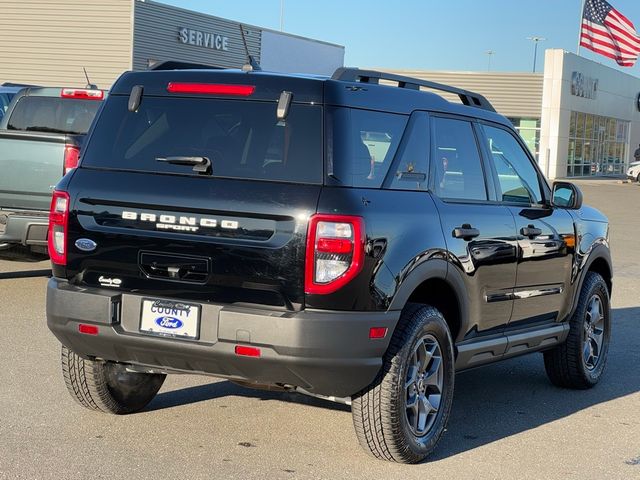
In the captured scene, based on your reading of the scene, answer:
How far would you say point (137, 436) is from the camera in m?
5.49

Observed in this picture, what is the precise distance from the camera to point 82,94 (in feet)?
34.8

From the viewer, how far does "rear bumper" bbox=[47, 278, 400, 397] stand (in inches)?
185

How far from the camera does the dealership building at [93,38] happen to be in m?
40.0

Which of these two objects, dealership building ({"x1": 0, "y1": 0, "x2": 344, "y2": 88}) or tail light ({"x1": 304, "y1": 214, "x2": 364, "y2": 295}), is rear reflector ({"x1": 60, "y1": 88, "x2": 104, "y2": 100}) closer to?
tail light ({"x1": 304, "y1": 214, "x2": 364, "y2": 295})

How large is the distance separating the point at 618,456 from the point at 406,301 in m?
1.55

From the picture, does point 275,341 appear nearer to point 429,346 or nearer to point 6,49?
point 429,346

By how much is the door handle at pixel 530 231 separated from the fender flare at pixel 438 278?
86 cm

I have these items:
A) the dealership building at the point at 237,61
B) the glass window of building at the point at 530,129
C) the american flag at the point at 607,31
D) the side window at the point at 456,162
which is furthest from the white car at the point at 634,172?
the side window at the point at 456,162

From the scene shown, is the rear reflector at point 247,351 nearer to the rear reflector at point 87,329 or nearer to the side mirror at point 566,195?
the rear reflector at point 87,329

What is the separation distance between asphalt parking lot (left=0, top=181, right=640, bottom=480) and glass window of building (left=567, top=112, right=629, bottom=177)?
47532 millimetres

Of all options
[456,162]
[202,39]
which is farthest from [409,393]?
[202,39]

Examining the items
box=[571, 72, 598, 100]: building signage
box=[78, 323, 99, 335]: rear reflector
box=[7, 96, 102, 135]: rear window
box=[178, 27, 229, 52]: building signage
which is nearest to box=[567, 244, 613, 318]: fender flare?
box=[78, 323, 99, 335]: rear reflector

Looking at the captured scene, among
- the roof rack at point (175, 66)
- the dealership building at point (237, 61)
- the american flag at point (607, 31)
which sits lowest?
the roof rack at point (175, 66)

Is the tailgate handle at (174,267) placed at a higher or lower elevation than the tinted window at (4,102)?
lower
